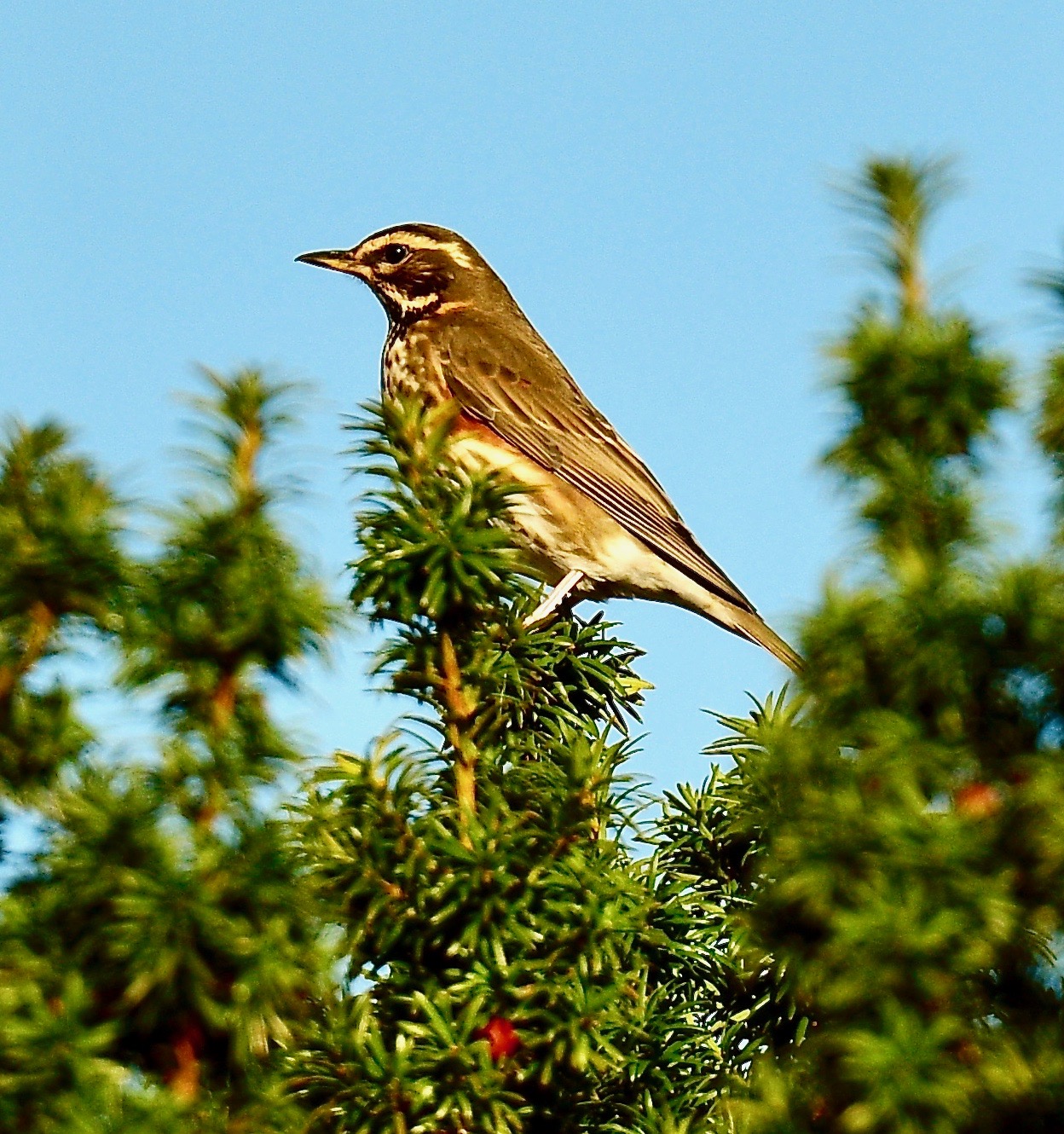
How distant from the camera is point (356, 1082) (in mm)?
2242

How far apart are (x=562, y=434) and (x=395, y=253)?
1.97 meters

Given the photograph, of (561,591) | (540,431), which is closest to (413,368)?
(540,431)

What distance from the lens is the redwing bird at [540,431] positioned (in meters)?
8.23

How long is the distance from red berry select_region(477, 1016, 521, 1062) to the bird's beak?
778 centimetres

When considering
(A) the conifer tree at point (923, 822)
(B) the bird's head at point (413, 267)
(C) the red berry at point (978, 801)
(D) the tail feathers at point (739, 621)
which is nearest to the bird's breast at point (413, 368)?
(B) the bird's head at point (413, 267)

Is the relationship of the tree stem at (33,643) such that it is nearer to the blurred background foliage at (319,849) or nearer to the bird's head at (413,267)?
the blurred background foliage at (319,849)

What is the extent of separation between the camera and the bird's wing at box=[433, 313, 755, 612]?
862 cm

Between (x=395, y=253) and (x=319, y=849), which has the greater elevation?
(x=395, y=253)

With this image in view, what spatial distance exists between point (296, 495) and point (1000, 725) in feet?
3.12

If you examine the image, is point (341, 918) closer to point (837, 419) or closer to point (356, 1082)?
point (356, 1082)

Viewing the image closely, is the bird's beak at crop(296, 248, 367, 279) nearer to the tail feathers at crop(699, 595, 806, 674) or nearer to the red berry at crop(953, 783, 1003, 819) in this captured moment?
the tail feathers at crop(699, 595, 806, 674)

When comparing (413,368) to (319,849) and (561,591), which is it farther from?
(319,849)

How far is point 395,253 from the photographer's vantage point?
33.2ft

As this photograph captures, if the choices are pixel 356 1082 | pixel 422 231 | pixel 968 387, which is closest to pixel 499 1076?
pixel 356 1082
